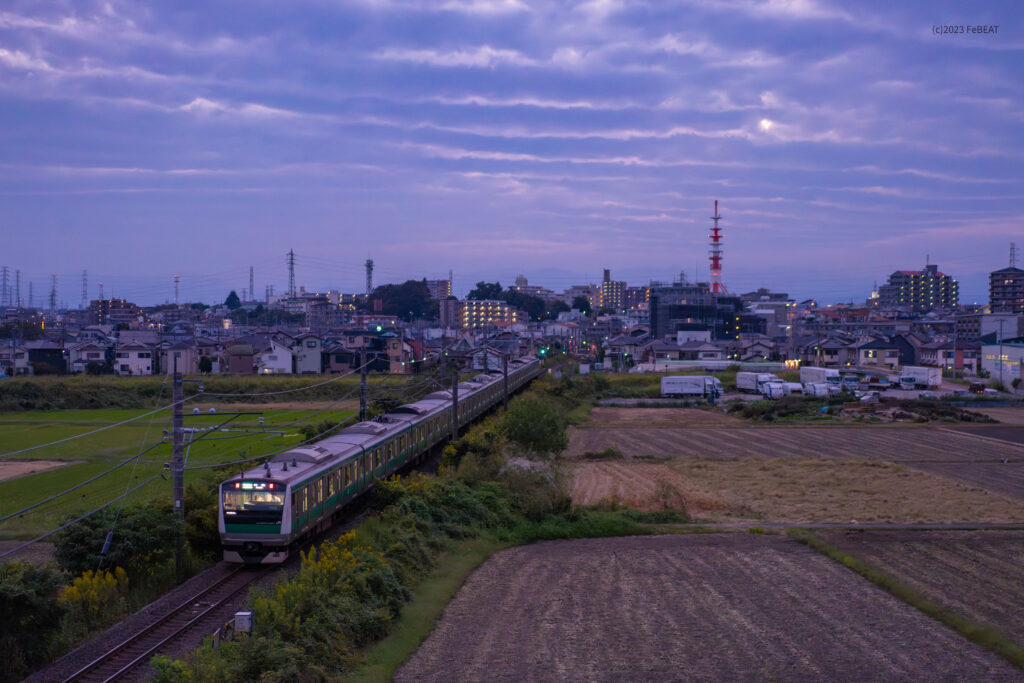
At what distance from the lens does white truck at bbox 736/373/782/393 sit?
52841mm

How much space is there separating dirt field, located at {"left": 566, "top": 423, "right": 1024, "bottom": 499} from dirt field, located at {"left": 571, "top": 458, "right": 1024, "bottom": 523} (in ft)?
5.75

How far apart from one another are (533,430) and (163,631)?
13.9 meters

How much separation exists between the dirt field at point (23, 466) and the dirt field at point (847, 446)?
60.8 ft

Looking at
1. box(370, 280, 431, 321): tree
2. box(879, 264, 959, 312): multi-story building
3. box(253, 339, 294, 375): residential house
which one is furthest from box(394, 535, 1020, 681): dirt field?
box(879, 264, 959, 312): multi-story building

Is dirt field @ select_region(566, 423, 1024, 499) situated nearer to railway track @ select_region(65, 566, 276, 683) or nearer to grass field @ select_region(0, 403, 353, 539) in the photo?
grass field @ select_region(0, 403, 353, 539)

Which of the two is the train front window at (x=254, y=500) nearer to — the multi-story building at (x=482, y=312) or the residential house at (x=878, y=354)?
the residential house at (x=878, y=354)

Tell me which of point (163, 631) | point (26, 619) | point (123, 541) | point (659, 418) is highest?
point (123, 541)

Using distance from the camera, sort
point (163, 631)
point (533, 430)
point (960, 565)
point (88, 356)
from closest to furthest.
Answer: point (163, 631) → point (960, 565) → point (533, 430) → point (88, 356)

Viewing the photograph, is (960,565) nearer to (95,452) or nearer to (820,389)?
(95,452)

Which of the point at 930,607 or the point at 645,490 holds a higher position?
the point at 930,607

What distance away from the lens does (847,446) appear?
105ft

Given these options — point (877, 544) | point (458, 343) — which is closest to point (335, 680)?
point (877, 544)

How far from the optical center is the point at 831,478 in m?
24.5

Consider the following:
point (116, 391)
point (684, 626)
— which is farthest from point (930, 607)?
point (116, 391)
